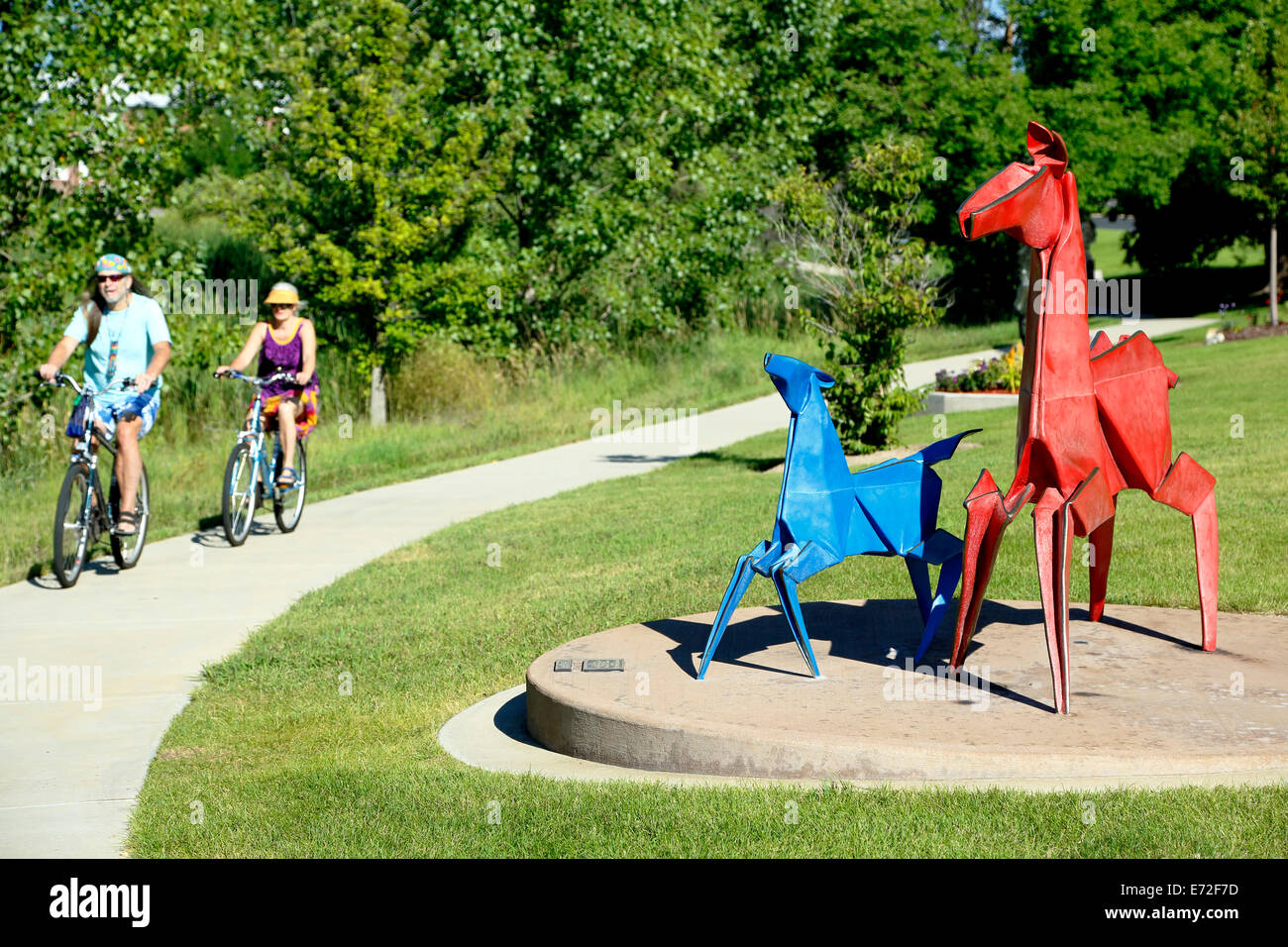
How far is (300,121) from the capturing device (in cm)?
1652

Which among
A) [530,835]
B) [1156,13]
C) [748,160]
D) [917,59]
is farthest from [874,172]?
[1156,13]

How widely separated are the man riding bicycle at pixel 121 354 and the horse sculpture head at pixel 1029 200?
5844 millimetres

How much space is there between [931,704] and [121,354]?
622 cm

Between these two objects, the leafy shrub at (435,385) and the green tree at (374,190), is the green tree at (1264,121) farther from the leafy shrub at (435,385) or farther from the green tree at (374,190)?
the leafy shrub at (435,385)

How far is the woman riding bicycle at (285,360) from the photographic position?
32.2 ft

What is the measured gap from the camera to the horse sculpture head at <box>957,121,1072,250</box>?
4672 millimetres

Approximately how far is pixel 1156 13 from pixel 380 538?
30350 millimetres

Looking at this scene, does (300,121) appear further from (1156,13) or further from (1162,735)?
(1156,13)

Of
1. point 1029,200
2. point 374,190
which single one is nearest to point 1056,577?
point 1029,200

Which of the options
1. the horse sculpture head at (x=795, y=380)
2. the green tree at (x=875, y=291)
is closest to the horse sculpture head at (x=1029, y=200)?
the horse sculpture head at (x=795, y=380)

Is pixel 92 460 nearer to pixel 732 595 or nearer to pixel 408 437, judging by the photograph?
A: pixel 732 595

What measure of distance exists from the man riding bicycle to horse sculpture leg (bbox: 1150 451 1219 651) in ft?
20.8

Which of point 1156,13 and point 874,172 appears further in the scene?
point 1156,13
